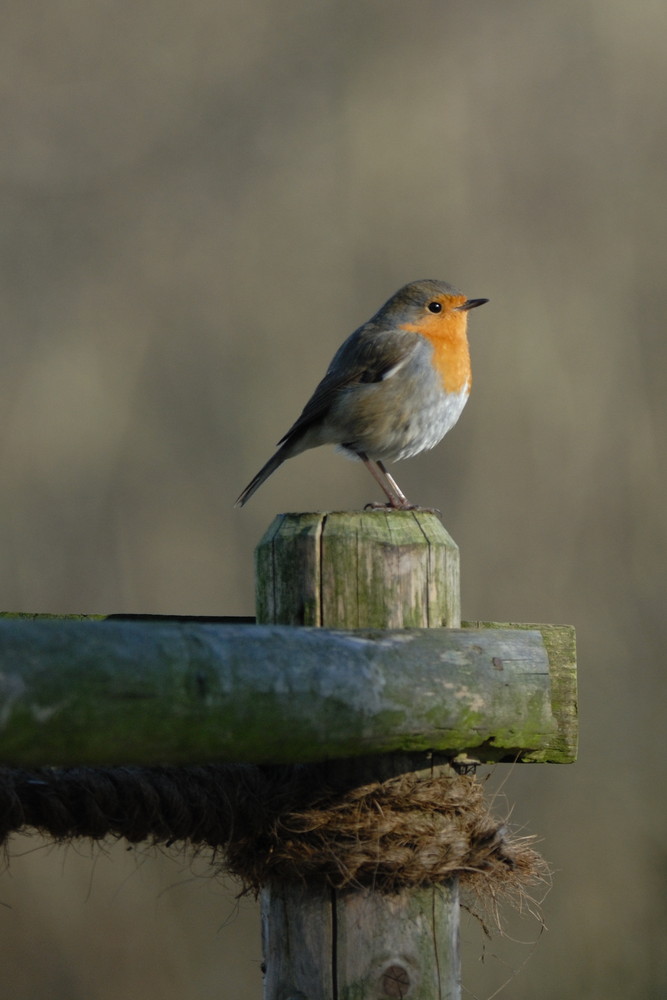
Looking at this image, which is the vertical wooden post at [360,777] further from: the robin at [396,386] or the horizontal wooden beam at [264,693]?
the robin at [396,386]

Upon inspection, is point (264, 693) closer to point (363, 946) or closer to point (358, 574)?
point (358, 574)

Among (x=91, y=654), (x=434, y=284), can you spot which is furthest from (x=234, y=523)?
(x=91, y=654)

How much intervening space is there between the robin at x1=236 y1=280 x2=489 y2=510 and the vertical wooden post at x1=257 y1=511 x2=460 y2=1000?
1918 mm

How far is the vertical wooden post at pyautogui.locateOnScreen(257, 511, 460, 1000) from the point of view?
2.14 metres

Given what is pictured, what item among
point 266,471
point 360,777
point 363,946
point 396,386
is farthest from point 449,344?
point 363,946

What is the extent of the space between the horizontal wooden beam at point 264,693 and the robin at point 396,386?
1.98 metres

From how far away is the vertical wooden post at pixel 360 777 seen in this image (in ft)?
7.01

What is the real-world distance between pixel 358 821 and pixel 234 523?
3636 mm

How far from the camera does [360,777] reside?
7.20ft

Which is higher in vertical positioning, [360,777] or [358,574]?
[358,574]

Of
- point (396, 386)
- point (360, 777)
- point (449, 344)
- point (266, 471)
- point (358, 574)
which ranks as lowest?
point (360, 777)

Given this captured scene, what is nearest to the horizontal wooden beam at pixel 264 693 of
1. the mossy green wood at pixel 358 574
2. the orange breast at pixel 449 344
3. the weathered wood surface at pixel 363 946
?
the mossy green wood at pixel 358 574

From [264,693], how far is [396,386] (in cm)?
271

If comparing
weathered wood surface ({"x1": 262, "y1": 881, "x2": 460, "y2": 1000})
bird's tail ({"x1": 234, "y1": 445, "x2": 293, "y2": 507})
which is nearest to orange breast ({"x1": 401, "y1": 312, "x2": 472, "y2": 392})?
bird's tail ({"x1": 234, "y1": 445, "x2": 293, "y2": 507})
